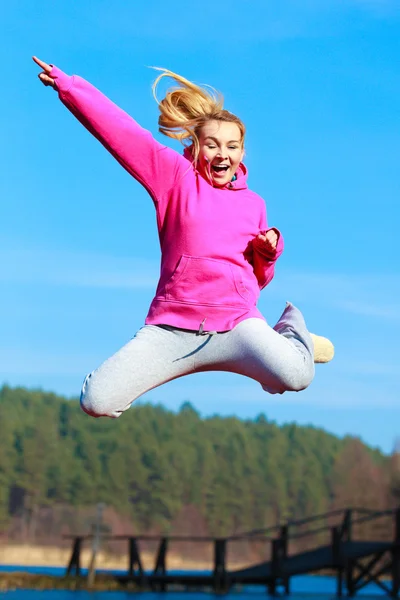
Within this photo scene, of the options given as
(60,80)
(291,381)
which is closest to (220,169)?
(60,80)

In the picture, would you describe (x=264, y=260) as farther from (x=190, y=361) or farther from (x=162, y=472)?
(x=162, y=472)

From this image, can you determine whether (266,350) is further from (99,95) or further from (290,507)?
(290,507)

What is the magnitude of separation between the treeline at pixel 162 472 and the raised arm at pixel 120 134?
5773 centimetres

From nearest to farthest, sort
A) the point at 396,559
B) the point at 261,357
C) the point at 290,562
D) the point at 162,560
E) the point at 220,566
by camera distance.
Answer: the point at 261,357, the point at 396,559, the point at 220,566, the point at 290,562, the point at 162,560

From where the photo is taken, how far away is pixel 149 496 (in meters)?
70.8

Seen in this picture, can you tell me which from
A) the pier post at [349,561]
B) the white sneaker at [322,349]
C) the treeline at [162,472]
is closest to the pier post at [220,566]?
the pier post at [349,561]

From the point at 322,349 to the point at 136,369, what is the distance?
3.50ft

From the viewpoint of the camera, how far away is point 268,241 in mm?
4840

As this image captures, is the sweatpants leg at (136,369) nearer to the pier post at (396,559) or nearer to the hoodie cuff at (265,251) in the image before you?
the hoodie cuff at (265,251)

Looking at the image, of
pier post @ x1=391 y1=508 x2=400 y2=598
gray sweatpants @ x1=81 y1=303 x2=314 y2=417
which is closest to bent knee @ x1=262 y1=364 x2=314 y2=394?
gray sweatpants @ x1=81 y1=303 x2=314 y2=417

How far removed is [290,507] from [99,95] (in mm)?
70226

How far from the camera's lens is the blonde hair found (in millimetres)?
4934

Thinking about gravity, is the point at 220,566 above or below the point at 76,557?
below

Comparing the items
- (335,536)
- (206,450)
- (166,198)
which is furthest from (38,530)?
(166,198)
